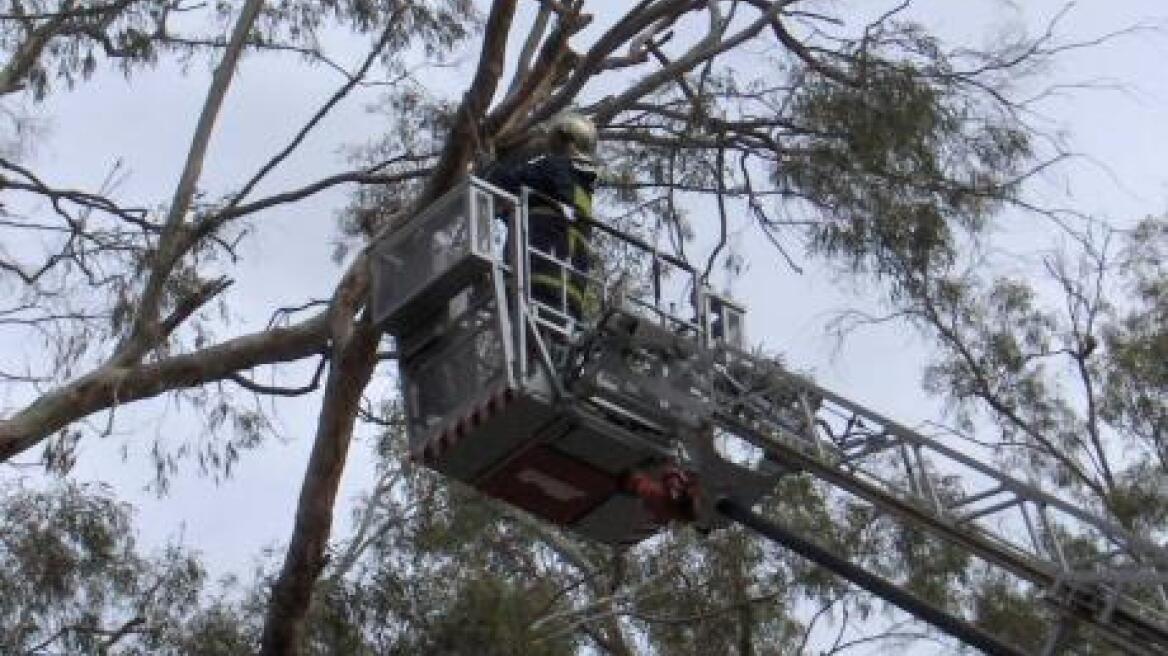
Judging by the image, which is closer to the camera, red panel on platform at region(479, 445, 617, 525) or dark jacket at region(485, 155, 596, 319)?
red panel on platform at region(479, 445, 617, 525)

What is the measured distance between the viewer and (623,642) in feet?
47.5

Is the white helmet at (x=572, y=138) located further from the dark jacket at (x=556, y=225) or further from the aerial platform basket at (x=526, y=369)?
the aerial platform basket at (x=526, y=369)

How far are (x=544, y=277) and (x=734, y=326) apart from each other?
807 mm

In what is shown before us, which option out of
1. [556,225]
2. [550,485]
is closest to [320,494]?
[550,485]

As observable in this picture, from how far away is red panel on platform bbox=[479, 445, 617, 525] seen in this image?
927cm

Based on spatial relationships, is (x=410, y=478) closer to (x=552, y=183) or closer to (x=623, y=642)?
(x=623, y=642)

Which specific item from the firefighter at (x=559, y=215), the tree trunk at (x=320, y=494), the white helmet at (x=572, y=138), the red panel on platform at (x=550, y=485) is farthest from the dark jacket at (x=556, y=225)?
the tree trunk at (x=320, y=494)

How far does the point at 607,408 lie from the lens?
9.11 m

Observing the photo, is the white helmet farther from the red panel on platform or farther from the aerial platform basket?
the red panel on platform

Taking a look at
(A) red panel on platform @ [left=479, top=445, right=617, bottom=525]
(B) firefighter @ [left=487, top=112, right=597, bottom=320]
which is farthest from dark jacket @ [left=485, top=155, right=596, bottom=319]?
(A) red panel on platform @ [left=479, top=445, right=617, bottom=525]

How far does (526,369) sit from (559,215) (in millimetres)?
822

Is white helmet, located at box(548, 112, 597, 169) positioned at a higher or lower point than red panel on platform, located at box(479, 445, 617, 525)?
higher

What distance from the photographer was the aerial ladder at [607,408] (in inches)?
342

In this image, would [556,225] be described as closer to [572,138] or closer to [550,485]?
[572,138]
